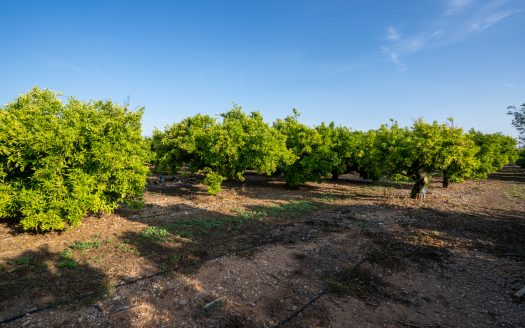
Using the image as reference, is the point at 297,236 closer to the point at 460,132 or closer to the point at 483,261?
the point at 483,261

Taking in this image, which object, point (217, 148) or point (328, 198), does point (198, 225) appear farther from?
point (328, 198)

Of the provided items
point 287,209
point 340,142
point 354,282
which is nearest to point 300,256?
point 354,282

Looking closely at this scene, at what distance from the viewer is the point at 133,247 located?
10344mm

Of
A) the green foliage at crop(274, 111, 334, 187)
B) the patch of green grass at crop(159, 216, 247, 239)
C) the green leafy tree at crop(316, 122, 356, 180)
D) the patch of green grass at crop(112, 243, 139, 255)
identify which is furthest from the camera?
the green leafy tree at crop(316, 122, 356, 180)

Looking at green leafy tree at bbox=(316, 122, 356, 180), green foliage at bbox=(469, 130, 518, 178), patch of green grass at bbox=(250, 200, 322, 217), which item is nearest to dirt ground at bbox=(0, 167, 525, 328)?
patch of green grass at bbox=(250, 200, 322, 217)

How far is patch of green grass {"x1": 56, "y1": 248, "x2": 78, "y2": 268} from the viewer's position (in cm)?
864

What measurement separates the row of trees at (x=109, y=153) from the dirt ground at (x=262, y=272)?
1428 mm

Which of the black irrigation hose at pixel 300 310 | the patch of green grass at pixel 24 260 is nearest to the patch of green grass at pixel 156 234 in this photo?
the patch of green grass at pixel 24 260

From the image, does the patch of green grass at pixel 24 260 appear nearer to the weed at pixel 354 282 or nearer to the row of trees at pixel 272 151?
the weed at pixel 354 282

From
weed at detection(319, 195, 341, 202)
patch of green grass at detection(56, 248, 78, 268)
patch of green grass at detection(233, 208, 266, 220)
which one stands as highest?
weed at detection(319, 195, 341, 202)

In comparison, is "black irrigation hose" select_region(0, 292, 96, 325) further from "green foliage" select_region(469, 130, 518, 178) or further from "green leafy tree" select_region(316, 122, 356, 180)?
"green foliage" select_region(469, 130, 518, 178)

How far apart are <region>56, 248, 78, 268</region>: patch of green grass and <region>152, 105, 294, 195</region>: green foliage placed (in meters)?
10.8

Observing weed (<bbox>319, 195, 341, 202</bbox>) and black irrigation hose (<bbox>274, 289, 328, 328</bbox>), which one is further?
weed (<bbox>319, 195, 341, 202</bbox>)

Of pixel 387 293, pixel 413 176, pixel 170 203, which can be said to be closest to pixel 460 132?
pixel 413 176
